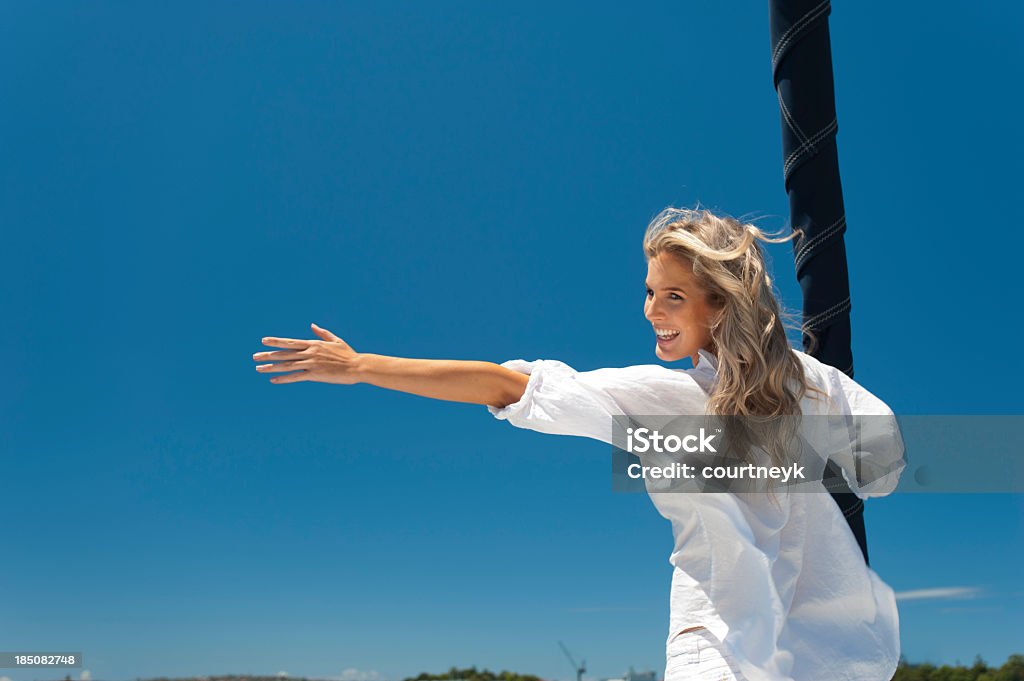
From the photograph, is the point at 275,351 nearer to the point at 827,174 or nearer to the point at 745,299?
the point at 745,299

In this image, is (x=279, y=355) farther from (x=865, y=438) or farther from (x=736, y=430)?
(x=865, y=438)

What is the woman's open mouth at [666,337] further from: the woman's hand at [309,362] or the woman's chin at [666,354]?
the woman's hand at [309,362]

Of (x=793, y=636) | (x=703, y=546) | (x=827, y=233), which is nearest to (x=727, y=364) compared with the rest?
(x=703, y=546)

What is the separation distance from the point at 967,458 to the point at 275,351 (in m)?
2.55

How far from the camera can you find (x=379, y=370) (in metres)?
2.40

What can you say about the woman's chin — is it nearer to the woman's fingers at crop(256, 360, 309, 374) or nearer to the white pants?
the white pants

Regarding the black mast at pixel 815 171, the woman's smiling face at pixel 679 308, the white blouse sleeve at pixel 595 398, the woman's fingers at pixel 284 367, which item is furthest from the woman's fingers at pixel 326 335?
the black mast at pixel 815 171

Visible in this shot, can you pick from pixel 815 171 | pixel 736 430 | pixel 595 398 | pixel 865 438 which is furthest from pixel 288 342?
pixel 815 171

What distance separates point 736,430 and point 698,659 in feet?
2.07

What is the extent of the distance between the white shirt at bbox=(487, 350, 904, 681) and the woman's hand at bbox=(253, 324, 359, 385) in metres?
0.43

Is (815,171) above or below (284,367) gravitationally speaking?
above

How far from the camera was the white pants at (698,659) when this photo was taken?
2322 millimetres

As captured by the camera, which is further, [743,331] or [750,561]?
[743,331]

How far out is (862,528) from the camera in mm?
3234
